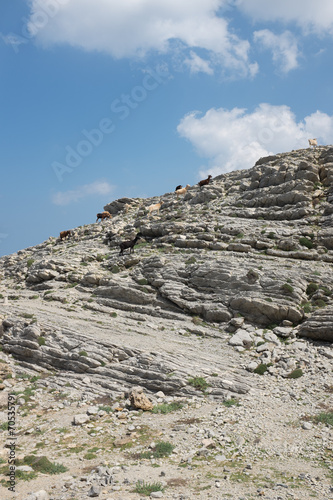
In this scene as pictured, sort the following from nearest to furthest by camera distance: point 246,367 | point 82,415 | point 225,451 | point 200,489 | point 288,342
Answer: point 200,489
point 225,451
point 82,415
point 246,367
point 288,342

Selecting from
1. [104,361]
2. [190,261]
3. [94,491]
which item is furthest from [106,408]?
[190,261]

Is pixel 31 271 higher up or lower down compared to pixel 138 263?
lower down

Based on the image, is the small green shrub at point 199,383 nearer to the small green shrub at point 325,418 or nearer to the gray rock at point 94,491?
the small green shrub at point 325,418

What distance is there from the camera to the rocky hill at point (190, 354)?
13930mm

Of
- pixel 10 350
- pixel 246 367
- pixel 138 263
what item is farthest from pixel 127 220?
pixel 246 367

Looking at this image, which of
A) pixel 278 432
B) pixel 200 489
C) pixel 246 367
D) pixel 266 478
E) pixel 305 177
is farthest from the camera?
pixel 305 177

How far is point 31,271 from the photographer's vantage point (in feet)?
133

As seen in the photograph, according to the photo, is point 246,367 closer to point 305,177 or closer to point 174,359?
point 174,359

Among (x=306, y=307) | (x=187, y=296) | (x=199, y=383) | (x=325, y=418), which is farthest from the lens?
(x=187, y=296)

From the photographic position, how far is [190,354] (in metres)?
24.2

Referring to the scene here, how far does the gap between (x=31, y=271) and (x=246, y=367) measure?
1140 inches

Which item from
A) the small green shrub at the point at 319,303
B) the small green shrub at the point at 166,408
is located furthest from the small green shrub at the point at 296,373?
the small green shrub at the point at 319,303

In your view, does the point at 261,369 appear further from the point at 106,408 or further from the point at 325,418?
the point at 106,408

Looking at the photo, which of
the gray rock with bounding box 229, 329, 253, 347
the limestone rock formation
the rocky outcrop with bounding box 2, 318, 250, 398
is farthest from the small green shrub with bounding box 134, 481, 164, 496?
the gray rock with bounding box 229, 329, 253, 347
